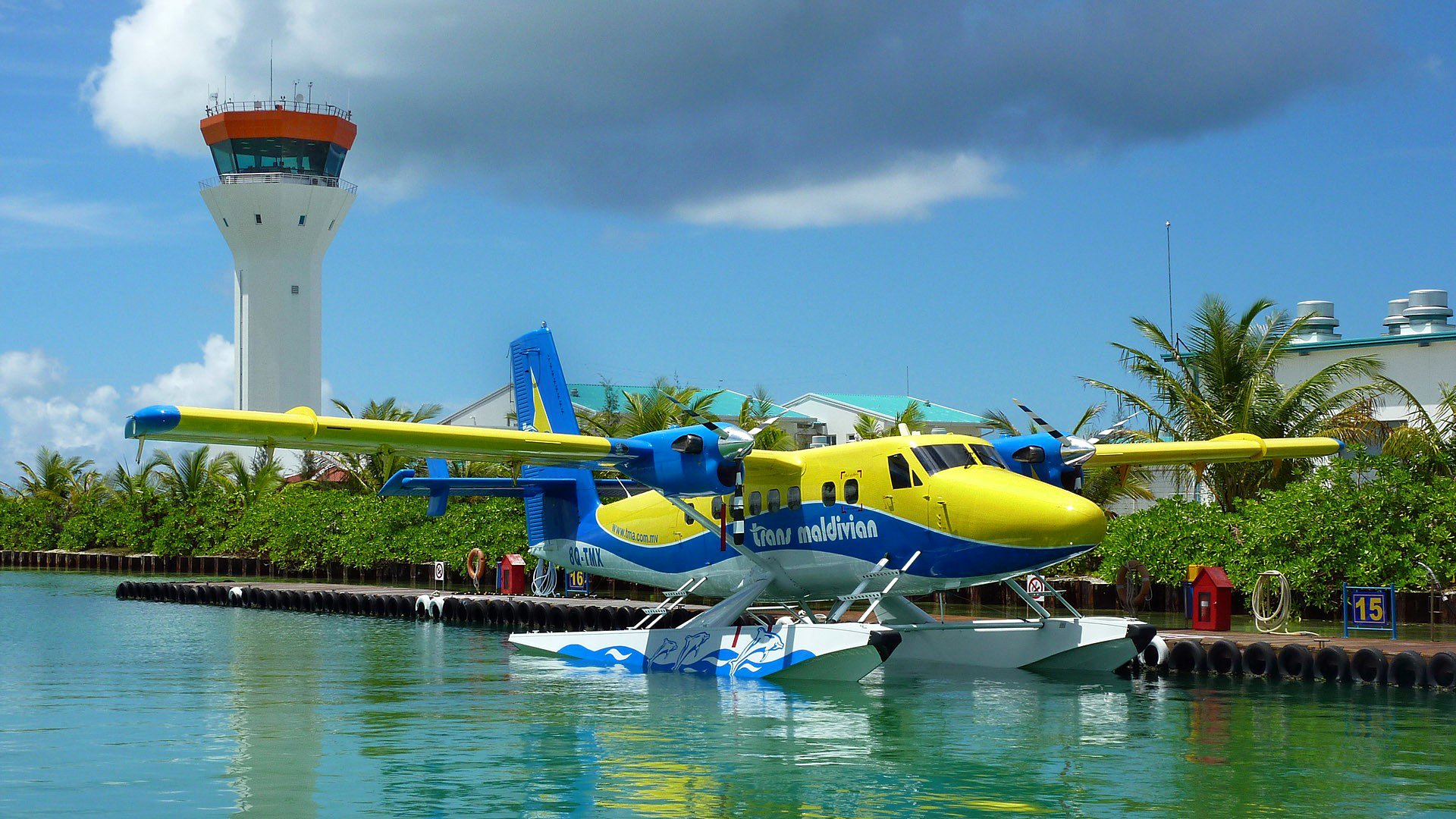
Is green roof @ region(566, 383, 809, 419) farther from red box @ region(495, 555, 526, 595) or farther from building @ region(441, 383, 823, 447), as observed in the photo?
red box @ region(495, 555, 526, 595)

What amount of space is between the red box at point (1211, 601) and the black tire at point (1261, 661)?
212 cm

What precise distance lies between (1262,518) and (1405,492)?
97.0 inches

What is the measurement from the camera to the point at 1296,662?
65.7ft

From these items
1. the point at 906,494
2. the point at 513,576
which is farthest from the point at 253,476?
the point at 906,494

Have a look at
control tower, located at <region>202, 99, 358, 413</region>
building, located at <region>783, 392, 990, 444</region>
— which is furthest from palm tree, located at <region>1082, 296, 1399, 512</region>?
control tower, located at <region>202, 99, 358, 413</region>

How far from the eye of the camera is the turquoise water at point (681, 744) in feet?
38.8

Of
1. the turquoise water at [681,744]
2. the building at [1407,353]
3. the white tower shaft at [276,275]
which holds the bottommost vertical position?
the turquoise water at [681,744]

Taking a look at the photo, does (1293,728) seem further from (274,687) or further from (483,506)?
(483,506)

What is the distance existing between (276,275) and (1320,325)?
53.6 metres

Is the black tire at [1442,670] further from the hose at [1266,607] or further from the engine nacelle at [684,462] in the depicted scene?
the engine nacelle at [684,462]

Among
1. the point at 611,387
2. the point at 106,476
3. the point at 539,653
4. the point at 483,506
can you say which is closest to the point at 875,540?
Result: the point at 539,653

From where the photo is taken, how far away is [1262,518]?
26312 millimetres

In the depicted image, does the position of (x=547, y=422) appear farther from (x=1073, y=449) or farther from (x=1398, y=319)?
(x=1398, y=319)

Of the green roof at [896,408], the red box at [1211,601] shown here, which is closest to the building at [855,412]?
the green roof at [896,408]
